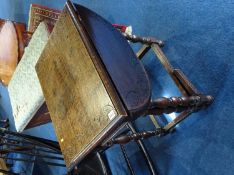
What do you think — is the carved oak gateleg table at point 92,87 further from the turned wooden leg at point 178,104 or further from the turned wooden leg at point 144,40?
the turned wooden leg at point 144,40

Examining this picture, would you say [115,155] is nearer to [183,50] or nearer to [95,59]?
[183,50]

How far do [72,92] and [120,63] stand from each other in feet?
0.76

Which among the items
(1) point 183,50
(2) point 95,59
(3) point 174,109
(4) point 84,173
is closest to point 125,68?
(2) point 95,59

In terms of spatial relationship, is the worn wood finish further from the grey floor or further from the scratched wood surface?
the grey floor

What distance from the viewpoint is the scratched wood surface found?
2.78ft

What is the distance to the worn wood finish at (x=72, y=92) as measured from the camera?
844 millimetres

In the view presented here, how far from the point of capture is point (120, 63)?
90 cm

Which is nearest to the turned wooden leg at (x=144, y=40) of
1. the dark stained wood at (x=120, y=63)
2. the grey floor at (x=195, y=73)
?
the grey floor at (x=195, y=73)

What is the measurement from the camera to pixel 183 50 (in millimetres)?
1325

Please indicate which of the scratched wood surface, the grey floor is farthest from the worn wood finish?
the grey floor

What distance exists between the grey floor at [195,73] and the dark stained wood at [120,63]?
1.45 ft

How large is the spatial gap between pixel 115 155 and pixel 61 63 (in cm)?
85

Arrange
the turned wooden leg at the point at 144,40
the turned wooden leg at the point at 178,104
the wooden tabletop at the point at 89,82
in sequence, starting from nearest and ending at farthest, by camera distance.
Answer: the wooden tabletop at the point at 89,82
the turned wooden leg at the point at 178,104
the turned wooden leg at the point at 144,40

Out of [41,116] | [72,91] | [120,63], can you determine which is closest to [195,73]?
[120,63]
